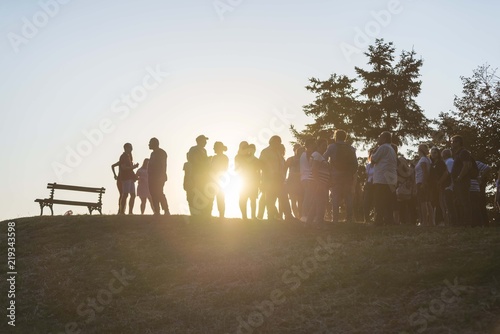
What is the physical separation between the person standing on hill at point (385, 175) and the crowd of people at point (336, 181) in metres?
0.02

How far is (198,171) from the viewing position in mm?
17688

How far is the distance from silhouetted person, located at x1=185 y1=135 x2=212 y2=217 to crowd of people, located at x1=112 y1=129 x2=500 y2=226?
3cm

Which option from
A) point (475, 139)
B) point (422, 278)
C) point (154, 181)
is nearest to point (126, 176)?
point (154, 181)

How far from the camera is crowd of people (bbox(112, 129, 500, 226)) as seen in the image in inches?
589

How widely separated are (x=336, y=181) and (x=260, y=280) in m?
4.37

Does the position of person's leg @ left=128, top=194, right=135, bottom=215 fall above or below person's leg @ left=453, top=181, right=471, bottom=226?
above

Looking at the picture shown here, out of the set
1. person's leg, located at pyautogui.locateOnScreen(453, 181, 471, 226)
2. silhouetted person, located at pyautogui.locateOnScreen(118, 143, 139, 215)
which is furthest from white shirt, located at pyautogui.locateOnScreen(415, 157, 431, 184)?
silhouetted person, located at pyautogui.locateOnScreen(118, 143, 139, 215)

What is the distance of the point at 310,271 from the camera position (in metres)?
12.2

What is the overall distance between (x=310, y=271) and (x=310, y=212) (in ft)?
11.6

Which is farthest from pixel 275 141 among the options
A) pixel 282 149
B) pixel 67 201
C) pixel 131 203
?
pixel 67 201

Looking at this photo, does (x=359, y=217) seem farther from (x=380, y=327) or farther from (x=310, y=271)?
(x=380, y=327)

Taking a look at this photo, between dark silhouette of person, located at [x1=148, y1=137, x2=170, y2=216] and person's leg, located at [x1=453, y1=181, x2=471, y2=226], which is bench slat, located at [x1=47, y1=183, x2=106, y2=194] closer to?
dark silhouette of person, located at [x1=148, y1=137, x2=170, y2=216]

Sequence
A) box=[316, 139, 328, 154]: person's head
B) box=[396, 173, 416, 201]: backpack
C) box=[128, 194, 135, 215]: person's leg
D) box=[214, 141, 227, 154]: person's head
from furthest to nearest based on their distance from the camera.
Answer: box=[128, 194, 135, 215]: person's leg → box=[214, 141, 227, 154]: person's head → box=[396, 173, 416, 201]: backpack → box=[316, 139, 328, 154]: person's head

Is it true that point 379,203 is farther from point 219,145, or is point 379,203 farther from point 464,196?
point 219,145
